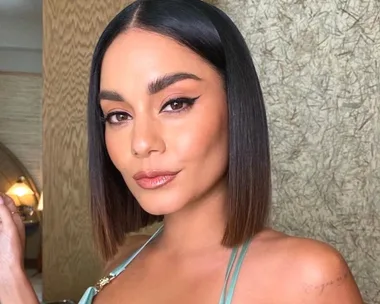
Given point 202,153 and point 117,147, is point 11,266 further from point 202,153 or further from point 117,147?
point 202,153

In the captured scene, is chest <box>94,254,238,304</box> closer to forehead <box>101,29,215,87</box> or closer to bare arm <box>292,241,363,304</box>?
bare arm <box>292,241,363,304</box>

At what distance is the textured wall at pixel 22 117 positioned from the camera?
3.92 meters

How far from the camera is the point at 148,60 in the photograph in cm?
79

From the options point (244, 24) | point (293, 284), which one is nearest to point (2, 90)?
point (244, 24)

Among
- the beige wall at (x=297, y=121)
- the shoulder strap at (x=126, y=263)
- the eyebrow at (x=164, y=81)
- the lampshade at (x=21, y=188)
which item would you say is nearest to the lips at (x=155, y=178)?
the eyebrow at (x=164, y=81)

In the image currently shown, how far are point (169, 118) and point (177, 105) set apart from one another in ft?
0.07

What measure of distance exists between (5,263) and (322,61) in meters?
0.88

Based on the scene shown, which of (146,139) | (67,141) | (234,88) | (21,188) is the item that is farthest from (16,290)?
(21,188)

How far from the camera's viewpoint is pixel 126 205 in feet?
3.31

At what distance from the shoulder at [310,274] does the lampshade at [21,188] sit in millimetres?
3329

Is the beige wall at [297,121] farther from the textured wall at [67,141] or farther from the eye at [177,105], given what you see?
the eye at [177,105]

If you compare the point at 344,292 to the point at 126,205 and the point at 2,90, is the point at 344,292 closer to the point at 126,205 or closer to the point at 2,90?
the point at 126,205

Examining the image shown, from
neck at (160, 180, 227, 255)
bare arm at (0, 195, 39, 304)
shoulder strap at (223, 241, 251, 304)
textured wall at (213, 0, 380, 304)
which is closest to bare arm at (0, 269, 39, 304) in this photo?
bare arm at (0, 195, 39, 304)

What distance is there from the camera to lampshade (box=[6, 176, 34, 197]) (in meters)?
3.90
